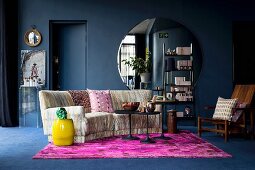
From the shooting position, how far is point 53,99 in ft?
20.9

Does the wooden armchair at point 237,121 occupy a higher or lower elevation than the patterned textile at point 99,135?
higher

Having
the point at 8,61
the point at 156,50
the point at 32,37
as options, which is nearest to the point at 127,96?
the point at 156,50

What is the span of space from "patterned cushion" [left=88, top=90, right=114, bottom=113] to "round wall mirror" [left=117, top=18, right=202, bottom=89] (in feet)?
4.85

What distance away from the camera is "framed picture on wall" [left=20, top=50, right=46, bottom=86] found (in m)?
8.33

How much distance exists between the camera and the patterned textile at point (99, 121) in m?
6.08

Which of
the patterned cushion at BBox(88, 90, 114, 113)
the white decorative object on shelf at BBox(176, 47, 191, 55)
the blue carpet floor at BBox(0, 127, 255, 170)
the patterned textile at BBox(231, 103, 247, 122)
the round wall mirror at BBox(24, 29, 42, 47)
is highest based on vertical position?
the round wall mirror at BBox(24, 29, 42, 47)

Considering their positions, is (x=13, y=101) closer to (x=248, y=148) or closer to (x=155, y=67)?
(x=155, y=67)

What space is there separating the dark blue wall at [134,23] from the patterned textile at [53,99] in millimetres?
1790

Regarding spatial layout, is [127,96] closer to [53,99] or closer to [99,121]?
[99,121]

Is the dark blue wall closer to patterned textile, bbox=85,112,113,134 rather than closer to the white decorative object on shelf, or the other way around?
the white decorative object on shelf

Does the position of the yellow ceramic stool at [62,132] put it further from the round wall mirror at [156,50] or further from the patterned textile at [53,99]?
the round wall mirror at [156,50]

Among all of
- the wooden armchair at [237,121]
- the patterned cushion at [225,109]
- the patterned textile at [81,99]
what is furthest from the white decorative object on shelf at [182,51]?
the patterned textile at [81,99]

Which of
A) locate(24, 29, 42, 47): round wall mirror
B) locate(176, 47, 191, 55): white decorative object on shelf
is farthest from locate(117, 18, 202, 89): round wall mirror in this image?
locate(24, 29, 42, 47): round wall mirror

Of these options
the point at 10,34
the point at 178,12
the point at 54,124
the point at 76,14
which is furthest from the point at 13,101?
the point at 178,12
